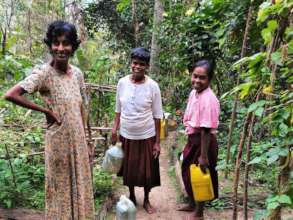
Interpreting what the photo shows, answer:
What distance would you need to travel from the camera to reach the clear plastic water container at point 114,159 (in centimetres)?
425

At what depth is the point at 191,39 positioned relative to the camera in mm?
5977

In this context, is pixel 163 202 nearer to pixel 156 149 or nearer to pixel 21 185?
pixel 156 149

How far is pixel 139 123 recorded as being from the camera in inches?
160

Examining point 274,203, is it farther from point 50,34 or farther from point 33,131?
point 33,131

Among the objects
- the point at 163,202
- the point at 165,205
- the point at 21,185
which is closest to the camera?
the point at 21,185

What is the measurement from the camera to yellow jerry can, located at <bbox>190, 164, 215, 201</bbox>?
3.85 metres

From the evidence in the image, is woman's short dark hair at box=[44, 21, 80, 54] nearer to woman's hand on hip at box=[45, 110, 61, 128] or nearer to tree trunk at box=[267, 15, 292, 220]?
woman's hand on hip at box=[45, 110, 61, 128]

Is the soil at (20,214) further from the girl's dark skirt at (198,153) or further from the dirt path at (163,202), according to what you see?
the girl's dark skirt at (198,153)

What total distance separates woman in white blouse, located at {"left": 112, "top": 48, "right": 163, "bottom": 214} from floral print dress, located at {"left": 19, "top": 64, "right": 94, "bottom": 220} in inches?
41.0

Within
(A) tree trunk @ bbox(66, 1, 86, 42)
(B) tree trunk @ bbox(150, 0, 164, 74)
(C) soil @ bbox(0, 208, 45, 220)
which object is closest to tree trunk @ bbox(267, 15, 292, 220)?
(C) soil @ bbox(0, 208, 45, 220)

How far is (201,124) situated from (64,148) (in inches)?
53.2

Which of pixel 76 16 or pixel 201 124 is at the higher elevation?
pixel 76 16

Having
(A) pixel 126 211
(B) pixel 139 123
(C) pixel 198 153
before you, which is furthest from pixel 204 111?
(A) pixel 126 211

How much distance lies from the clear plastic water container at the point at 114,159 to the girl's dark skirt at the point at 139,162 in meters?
0.05
